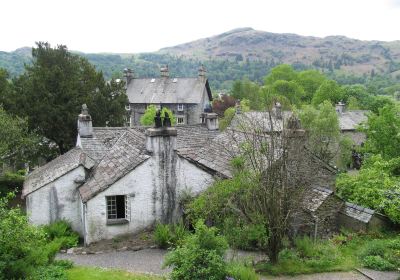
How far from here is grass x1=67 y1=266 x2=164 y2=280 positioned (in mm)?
15526

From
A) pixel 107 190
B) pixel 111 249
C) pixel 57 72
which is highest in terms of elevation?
pixel 57 72

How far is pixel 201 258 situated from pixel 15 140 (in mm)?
22015

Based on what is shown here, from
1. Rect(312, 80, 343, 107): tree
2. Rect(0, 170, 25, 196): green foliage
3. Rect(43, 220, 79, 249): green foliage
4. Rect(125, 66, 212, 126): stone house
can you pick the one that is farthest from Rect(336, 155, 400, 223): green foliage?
Rect(312, 80, 343, 107): tree

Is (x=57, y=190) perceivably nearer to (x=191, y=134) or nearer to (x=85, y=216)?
(x=85, y=216)

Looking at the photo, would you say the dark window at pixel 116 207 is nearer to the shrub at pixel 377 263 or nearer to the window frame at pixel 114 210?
the window frame at pixel 114 210

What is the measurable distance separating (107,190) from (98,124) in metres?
19.2

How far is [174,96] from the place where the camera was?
7300 cm

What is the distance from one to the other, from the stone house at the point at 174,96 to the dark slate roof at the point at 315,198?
162ft

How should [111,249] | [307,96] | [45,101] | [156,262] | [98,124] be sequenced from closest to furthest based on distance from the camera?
[156,262] < [111,249] < [45,101] < [98,124] < [307,96]

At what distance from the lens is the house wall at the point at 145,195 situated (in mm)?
20719

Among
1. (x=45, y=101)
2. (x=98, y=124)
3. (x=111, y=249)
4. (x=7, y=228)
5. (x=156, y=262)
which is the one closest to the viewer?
(x=7, y=228)

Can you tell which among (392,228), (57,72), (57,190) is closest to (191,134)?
(57,190)

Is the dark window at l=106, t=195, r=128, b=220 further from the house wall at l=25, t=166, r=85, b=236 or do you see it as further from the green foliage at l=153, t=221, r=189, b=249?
the house wall at l=25, t=166, r=85, b=236

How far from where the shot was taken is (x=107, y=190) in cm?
2067
